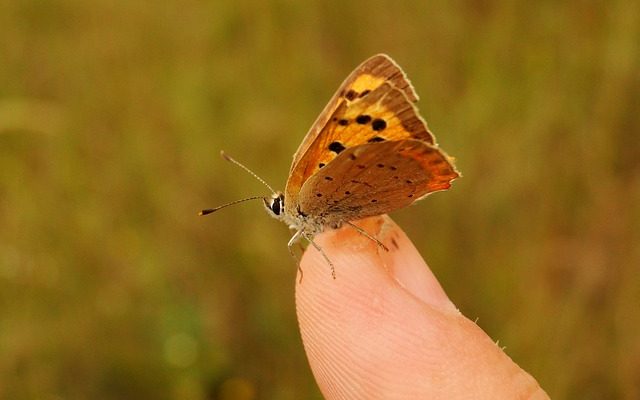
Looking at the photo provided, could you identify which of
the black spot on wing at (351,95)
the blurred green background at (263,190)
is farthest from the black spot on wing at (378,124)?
the blurred green background at (263,190)

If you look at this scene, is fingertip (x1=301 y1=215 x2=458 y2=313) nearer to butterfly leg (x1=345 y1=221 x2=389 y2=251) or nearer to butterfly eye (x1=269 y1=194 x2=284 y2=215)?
butterfly leg (x1=345 y1=221 x2=389 y2=251)

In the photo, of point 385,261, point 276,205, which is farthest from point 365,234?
point 276,205

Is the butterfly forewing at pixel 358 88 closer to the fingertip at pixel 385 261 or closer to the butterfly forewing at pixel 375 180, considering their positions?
the butterfly forewing at pixel 375 180

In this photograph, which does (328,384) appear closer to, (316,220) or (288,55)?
(316,220)

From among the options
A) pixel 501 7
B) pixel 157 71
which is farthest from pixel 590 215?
pixel 157 71

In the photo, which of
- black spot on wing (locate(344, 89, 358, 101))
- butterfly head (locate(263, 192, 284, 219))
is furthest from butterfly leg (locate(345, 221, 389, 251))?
black spot on wing (locate(344, 89, 358, 101))

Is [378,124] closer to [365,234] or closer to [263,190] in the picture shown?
[365,234]
